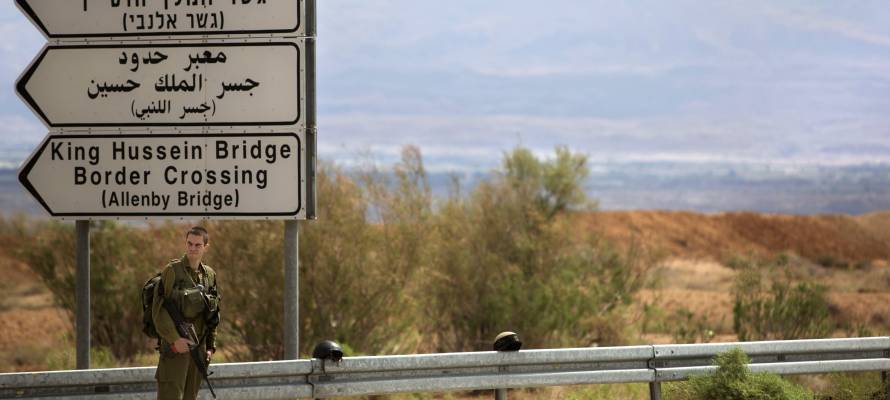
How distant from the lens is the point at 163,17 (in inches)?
360

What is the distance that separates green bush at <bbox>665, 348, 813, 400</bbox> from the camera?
873cm

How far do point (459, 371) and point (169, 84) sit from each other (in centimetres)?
310

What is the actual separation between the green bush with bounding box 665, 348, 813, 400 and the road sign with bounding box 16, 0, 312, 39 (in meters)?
3.94

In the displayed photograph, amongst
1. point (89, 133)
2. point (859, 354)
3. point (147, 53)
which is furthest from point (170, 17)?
point (859, 354)

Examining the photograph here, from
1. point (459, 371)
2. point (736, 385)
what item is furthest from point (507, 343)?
point (736, 385)

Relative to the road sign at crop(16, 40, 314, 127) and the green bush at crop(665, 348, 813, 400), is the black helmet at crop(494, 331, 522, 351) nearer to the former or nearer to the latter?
the green bush at crop(665, 348, 813, 400)

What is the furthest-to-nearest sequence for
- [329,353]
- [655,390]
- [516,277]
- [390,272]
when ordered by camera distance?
[516,277] < [390,272] < [655,390] < [329,353]

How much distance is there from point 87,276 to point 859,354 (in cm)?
609

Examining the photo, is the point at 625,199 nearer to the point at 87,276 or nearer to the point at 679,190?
the point at 679,190

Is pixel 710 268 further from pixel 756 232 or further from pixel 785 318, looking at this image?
pixel 785 318

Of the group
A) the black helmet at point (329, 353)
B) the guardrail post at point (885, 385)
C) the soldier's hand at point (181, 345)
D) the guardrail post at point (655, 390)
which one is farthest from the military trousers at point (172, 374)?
the guardrail post at point (885, 385)

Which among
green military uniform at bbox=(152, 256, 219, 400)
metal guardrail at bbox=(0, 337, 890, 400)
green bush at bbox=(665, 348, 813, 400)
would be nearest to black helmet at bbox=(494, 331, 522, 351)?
metal guardrail at bbox=(0, 337, 890, 400)

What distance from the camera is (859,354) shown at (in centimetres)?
948

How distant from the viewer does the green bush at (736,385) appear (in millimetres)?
8727
